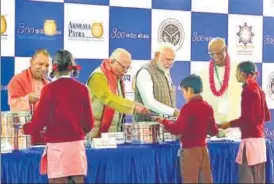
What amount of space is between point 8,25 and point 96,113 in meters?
0.91

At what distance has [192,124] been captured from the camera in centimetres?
430

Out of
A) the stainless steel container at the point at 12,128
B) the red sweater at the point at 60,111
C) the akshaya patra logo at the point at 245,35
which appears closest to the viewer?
the red sweater at the point at 60,111

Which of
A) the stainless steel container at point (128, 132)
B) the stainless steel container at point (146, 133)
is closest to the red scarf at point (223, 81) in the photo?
the stainless steel container at point (146, 133)

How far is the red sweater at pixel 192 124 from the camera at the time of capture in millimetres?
4293

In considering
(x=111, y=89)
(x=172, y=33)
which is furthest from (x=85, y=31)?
(x=172, y=33)

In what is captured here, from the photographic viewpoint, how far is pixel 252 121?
4633 millimetres

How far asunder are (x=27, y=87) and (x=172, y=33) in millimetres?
1310

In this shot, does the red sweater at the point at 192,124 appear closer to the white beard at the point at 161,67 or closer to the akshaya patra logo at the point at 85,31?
the white beard at the point at 161,67

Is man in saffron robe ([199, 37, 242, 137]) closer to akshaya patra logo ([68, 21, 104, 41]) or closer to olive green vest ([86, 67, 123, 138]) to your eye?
olive green vest ([86, 67, 123, 138])

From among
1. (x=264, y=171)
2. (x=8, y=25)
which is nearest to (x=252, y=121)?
(x=264, y=171)

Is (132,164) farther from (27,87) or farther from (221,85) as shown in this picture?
(221,85)

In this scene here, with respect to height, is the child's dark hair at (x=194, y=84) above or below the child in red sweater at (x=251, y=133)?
above

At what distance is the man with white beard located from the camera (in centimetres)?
470

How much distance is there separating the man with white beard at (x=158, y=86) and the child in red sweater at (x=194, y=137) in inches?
14.4
